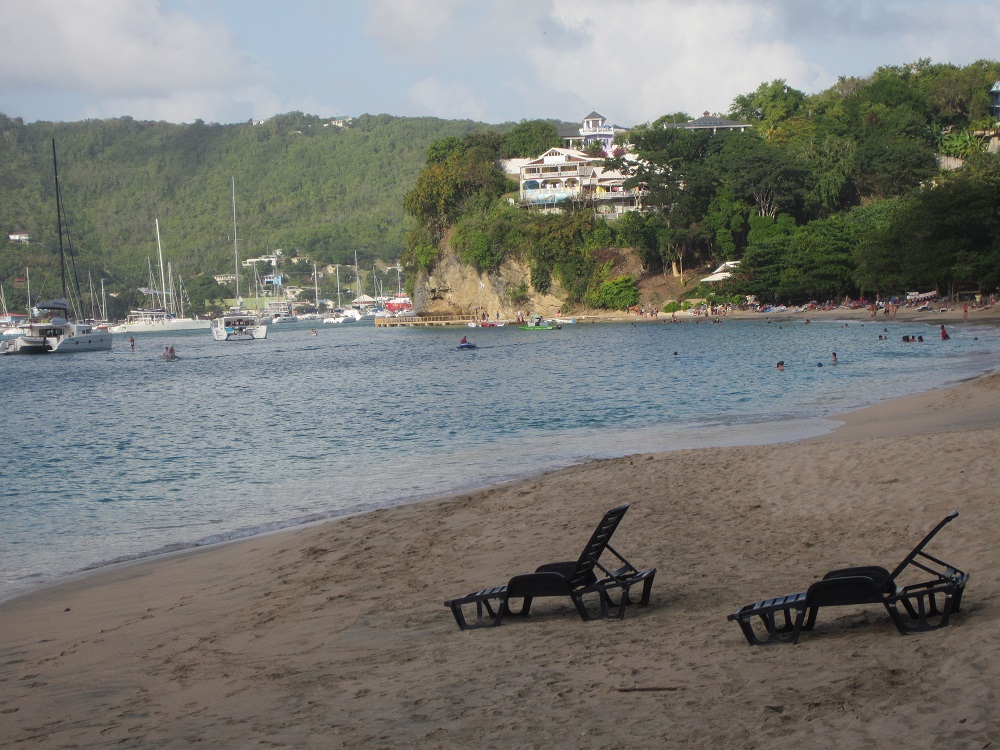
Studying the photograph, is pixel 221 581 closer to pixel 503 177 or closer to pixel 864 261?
pixel 864 261

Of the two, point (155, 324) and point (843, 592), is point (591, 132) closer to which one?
point (155, 324)

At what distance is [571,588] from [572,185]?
127039mm

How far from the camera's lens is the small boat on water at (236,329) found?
110188 millimetres

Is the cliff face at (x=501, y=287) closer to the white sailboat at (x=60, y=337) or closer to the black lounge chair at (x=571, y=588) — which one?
the white sailboat at (x=60, y=337)

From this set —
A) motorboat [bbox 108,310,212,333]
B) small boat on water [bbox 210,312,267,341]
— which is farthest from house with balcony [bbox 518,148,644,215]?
motorboat [bbox 108,310,212,333]

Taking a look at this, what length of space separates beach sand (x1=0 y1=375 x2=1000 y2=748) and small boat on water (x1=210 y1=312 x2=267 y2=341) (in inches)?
3926

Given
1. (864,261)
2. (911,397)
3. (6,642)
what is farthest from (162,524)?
(864,261)

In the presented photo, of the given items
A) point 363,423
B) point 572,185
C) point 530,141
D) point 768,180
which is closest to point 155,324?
point 530,141

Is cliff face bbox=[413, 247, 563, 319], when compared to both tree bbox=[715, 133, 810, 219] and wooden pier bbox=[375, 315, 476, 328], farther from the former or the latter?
tree bbox=[715, 133, 810, 219]

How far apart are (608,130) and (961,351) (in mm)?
138294

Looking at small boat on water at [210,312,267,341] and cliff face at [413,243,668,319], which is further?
cliff face at [413,243,668,319]

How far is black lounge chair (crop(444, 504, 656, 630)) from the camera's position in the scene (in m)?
8.24

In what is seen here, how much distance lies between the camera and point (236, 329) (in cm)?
11100

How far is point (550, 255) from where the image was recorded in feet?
383
